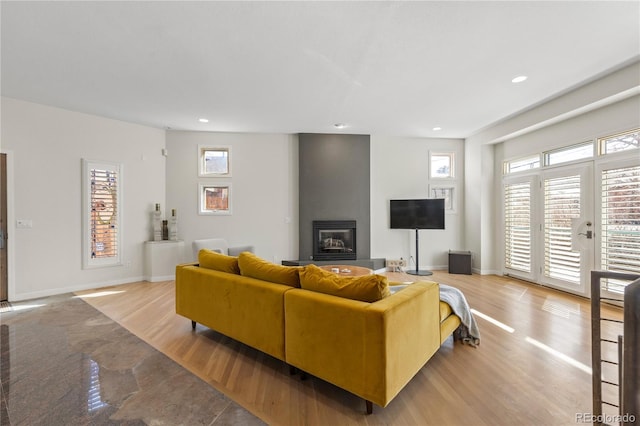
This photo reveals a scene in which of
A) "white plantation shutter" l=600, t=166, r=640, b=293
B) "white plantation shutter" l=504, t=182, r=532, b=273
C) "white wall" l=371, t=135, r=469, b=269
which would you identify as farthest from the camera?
"white wall" l=371, t=135, r=469, b=269

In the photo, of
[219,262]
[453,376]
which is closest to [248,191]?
[219,262]

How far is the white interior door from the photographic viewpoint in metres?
3.89

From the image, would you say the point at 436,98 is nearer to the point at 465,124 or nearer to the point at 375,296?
the point at 465,124

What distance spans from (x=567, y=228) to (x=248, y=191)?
5518mm

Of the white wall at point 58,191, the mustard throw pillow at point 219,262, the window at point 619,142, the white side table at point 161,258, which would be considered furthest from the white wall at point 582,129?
the white wall at point 58,191

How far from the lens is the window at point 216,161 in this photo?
5598mm

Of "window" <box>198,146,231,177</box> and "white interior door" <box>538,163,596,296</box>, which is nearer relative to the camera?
"white interior door" <box>538,163,596,296</box>

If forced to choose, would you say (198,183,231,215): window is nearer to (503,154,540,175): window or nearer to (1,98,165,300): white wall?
(1,98,165,300): white wall

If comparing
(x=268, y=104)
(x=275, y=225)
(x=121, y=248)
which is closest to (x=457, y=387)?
(x=268, y=104)

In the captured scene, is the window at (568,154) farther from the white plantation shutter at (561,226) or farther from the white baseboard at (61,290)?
the white baseboard at (61,290)

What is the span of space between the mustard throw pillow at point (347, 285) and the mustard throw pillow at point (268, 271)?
0.11 meters

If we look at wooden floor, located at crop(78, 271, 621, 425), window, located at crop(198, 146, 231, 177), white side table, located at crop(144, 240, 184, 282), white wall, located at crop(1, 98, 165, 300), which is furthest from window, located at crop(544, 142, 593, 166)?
white wall, located at crop(1, 98, 165, 300)

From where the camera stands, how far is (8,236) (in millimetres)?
3850

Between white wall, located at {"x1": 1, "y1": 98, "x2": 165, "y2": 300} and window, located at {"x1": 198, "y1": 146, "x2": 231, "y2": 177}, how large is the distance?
3.52 ft
